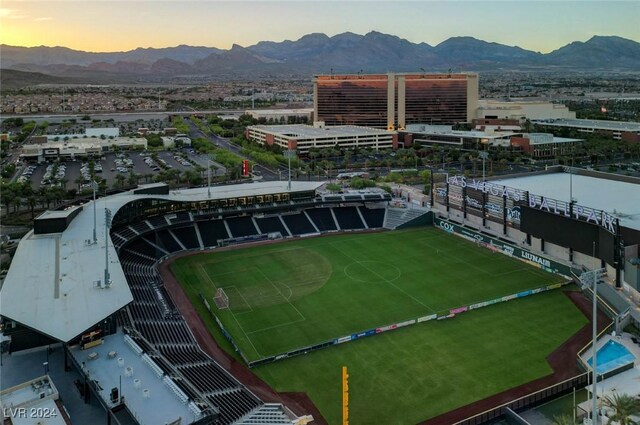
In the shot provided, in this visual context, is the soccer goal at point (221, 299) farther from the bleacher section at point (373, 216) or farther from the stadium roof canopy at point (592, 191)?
the stadium roof canopy at point (592, 191)

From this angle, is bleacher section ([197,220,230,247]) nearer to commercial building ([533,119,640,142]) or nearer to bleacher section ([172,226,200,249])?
bleacher section ([172,226,200,249])

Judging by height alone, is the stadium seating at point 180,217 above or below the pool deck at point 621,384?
above

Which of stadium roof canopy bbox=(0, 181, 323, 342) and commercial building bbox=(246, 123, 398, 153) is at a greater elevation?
commercial building bbox=(246, 123, 398, 153)

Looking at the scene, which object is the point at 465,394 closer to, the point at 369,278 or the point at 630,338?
the point at 630,338

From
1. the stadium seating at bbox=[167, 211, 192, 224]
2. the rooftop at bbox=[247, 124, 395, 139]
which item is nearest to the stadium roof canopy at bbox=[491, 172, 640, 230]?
the stadium seating at bbox=[167, 211, 192, 224]

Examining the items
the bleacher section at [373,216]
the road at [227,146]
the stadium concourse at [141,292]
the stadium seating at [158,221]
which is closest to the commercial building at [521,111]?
the road at [227,146]

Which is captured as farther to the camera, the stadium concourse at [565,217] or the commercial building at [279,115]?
the commercial building at [279,115]
